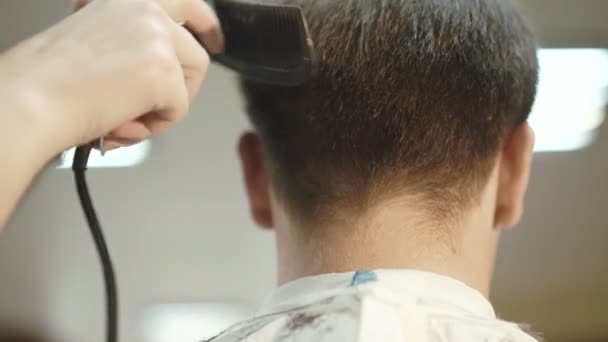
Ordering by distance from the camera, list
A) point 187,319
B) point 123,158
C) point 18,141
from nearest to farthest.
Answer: point 18,141, point 123,158, point 187,319

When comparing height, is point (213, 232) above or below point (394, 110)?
below

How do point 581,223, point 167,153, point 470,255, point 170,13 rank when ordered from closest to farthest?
point 170,13 < point 470,255 < point 167,153 < point 581,223

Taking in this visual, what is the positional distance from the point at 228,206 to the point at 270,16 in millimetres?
1216

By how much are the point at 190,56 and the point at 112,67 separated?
6cm

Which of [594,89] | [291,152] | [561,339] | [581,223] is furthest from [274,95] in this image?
[561,339]

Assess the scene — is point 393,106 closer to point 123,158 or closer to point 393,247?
point 393,247

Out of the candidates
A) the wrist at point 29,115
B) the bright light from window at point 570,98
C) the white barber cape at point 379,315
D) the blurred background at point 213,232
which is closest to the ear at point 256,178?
the white barber cape at point 379,315

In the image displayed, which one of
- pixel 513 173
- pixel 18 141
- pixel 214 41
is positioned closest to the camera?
pixel 18 141

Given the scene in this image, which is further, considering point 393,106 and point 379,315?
point 393,106

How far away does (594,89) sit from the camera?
183 cm

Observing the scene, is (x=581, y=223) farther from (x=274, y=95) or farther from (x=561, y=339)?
(x=274, y=95)

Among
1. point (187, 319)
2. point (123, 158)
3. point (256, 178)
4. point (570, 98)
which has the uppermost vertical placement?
point (256, 178)

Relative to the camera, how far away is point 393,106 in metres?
0.78

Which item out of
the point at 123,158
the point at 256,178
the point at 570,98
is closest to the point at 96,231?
the point at 256,178
